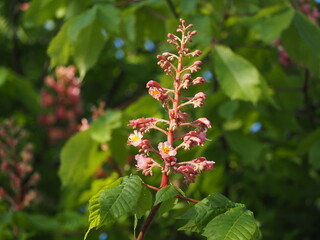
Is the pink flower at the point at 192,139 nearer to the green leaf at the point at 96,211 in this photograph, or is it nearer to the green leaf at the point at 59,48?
the green leaf at the point at 96,211

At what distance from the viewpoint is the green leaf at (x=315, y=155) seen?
11.2ft

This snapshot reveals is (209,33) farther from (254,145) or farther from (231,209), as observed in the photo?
(231,209)

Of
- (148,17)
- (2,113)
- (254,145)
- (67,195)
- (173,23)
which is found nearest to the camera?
(173,23)

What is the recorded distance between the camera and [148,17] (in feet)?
13.0

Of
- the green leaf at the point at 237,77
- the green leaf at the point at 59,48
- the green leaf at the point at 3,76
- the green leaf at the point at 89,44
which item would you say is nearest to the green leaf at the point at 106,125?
the green leaf at the point at 89,44

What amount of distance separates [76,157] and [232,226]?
193 cm

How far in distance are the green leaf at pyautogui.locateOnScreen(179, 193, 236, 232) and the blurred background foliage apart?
4.70 feet

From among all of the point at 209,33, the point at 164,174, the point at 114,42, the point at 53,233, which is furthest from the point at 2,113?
the point at 164,174

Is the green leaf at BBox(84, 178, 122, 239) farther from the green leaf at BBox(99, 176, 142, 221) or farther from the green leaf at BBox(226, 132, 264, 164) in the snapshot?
the green leaf at BBox(226, 132, 264, 164)

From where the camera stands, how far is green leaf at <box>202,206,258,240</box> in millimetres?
1446

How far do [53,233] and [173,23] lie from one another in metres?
1.67

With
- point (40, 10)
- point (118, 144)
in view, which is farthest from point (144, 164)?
point (40, 10)

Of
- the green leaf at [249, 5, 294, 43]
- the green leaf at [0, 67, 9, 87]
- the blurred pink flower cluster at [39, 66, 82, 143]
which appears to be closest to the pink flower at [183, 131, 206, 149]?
the green leaf at [249, 5, 294, 43]

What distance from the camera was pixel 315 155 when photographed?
136 inches
